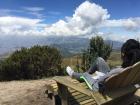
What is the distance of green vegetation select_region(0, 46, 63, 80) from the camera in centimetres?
2029

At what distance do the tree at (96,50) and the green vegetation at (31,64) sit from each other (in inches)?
95.2

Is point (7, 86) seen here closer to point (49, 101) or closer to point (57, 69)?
point (49, 101)

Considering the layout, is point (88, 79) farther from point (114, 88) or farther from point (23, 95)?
point (23, 95)

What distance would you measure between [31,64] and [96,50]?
486cm

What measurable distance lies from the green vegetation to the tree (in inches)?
95.2

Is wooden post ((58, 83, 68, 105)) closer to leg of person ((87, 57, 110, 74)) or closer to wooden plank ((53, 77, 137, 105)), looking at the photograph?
wooden plank ((53, 77, 137, 105))

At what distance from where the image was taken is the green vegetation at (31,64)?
20.3 metres

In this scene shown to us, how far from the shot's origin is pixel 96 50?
1862 centimetres

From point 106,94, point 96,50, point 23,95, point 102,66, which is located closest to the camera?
point 106,94

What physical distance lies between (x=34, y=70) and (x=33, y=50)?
191 centimetres

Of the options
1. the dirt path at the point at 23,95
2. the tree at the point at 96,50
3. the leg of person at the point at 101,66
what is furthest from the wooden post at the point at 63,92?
the tree at the point at 96,50

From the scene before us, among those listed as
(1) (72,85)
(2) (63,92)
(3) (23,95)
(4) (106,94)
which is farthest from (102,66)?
(3) (23,95)

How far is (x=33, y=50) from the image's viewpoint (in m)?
21.5

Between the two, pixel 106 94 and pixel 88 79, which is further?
pixel 88 79
